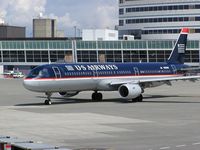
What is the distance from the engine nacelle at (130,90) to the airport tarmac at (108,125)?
2.42 meters

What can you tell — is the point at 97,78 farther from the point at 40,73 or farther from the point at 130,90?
the point at 40,73

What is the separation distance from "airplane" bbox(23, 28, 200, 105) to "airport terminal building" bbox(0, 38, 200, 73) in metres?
97.2

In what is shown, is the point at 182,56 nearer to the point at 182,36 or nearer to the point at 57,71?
the point at 182,36

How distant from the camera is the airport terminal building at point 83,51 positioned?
15162cm

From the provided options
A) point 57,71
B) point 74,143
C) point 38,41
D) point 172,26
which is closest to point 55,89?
point 57,71

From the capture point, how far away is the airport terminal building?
152 m

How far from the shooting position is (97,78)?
47.7 metres

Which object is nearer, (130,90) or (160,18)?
(130,90)

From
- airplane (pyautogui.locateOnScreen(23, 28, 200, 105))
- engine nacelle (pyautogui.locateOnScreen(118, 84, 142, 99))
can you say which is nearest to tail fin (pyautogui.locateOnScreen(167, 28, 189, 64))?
airplane (pyautogui.locateOnScreen(23, 28, 200, 105))

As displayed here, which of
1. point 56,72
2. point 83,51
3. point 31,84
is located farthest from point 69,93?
point 83,51

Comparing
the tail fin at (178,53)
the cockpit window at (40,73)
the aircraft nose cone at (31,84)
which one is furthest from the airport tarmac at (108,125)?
the tail fin at (178,53)

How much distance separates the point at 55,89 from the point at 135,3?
13853 cm

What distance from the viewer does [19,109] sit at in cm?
4072

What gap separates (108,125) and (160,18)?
Answer: 149 metres
